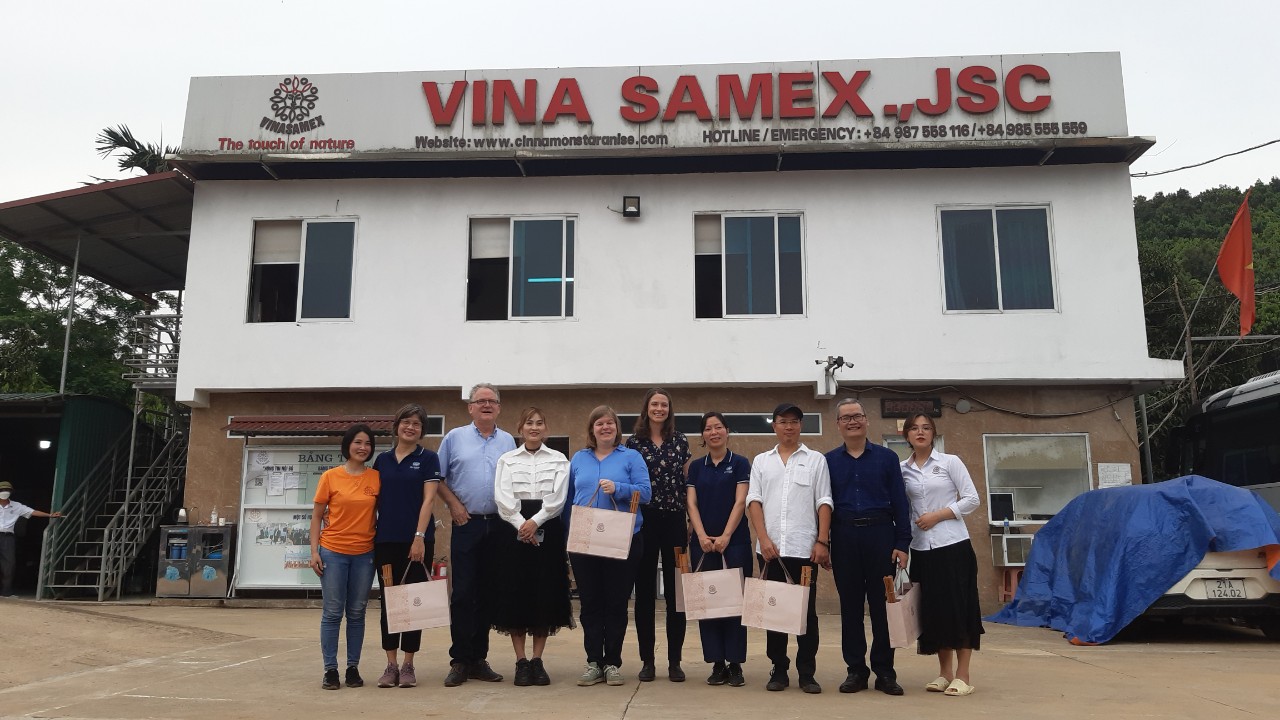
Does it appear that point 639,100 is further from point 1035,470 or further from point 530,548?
point 530,548

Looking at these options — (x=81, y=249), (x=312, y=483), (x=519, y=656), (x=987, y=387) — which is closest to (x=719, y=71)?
(x=987, y=387)

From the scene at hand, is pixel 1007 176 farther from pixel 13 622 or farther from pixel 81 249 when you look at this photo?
pixel 81 249

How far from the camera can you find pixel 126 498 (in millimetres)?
13227

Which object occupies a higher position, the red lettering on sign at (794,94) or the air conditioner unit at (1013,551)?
the red lettering on sign at (794,94)

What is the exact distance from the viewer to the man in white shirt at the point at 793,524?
580cm

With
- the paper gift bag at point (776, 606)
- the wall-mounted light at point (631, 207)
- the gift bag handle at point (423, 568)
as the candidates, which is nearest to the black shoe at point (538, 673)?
the gift bag handle at point (423, 568)

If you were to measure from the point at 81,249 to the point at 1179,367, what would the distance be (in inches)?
600

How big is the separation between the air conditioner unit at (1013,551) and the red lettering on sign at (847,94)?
5.67 meters

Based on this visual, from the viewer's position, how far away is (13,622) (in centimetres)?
916

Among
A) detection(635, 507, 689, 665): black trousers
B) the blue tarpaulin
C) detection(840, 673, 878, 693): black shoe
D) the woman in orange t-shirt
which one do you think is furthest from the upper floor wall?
detection(840, 673, 878, 693): black shoe

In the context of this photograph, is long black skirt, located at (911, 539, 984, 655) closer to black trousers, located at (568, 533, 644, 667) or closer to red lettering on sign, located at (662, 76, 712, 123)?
black trousers, located at (568, 533, 644, 667)

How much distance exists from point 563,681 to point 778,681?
1.37m

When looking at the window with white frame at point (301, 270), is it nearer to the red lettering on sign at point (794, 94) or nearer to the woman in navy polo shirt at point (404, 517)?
the red lettering on sign at point (794, 94)

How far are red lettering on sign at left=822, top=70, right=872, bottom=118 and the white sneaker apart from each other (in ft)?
28.2
